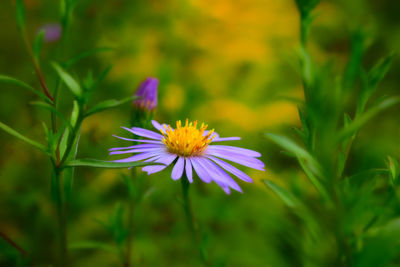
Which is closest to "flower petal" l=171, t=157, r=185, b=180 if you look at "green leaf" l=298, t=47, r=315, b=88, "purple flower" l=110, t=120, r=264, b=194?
"purple flower" l=110, t=120, r=264, b=194

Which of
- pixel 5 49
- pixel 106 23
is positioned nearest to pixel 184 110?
pixel 106 23

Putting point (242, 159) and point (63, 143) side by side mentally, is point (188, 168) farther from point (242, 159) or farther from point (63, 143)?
point (63, 143)

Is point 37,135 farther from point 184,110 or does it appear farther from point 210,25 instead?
point 210,25

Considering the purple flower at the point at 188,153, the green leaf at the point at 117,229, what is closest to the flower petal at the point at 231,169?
the purple flower at the point at 188,153

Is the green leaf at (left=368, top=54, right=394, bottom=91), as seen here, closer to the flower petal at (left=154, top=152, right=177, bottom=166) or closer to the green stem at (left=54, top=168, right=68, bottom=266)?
the flower petal at (left=154, top=152, right=177, bottom=166)

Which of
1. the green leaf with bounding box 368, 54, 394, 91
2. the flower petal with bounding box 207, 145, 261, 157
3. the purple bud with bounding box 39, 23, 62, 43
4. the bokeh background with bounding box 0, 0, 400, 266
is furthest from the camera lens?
the purple bud with bounding box 39, 23, 62, 43

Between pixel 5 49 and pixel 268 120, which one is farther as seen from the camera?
pixel 268 120

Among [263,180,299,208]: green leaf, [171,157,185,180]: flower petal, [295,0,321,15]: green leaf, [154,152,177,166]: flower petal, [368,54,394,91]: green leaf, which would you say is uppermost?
[295,0,321,15]: green leaf
